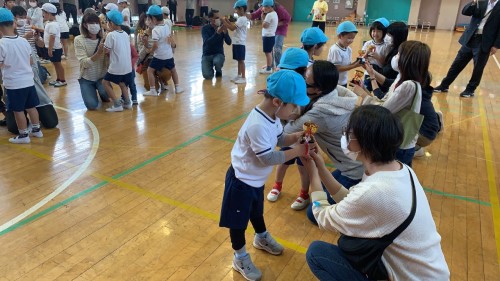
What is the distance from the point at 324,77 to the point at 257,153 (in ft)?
2.93

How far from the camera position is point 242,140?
193cm

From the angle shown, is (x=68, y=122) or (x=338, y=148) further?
(x=68, y=122)

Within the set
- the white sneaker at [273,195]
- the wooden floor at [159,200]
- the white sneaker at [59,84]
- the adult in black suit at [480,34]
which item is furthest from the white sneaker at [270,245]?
the adult in black suit at [480,34]

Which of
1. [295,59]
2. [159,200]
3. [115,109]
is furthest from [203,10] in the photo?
[159,200]

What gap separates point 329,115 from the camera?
240 cm

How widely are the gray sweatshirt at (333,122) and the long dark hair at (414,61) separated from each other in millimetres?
500

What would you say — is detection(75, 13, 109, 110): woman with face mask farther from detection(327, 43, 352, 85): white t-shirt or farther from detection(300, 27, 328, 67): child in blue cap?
detection(327, 43, 352, 85): white t-shirt

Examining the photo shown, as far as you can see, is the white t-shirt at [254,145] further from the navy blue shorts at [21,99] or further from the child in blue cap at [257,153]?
the navy blue shorts at [21,99]

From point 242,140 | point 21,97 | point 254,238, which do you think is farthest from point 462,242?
point 21,97

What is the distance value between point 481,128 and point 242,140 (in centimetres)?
449

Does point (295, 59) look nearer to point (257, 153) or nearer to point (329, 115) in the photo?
point (329, 115)

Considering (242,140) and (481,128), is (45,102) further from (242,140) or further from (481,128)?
(481,128)

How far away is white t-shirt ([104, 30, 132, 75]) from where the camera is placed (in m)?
4.84

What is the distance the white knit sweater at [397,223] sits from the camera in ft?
4.23
